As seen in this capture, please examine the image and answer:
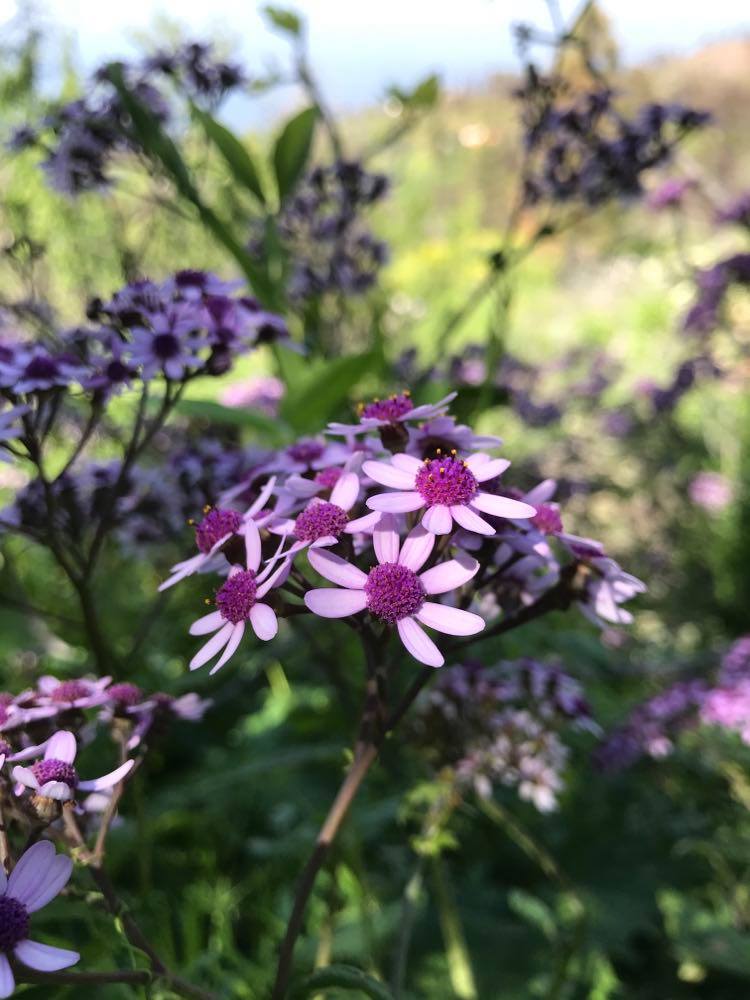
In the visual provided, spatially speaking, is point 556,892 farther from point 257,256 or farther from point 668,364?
point 668,364

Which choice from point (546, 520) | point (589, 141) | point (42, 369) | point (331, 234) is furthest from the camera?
point (331, 234)

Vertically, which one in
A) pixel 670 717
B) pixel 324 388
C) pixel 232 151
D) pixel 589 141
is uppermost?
pixel 232 151

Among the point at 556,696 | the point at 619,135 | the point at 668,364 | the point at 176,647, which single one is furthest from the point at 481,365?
the point at 668,364

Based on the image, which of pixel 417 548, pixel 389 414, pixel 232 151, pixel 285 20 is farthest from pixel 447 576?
pixel 285 20

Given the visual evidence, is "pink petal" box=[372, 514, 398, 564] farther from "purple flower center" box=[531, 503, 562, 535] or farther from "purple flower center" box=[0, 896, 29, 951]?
"purple flower center" box=[0, 896, 29, 951]

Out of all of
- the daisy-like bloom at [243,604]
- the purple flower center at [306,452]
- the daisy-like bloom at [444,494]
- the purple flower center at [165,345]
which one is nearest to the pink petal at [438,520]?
the daisy-like bloom at [444,494]

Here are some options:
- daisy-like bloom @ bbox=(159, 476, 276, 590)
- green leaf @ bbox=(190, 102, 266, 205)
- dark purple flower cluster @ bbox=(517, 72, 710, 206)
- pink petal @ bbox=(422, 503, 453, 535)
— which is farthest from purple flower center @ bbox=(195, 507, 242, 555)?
dark purple flower cluster @ bbox=(517, 72, 710, 206)

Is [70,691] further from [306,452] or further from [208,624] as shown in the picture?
[306,452]
